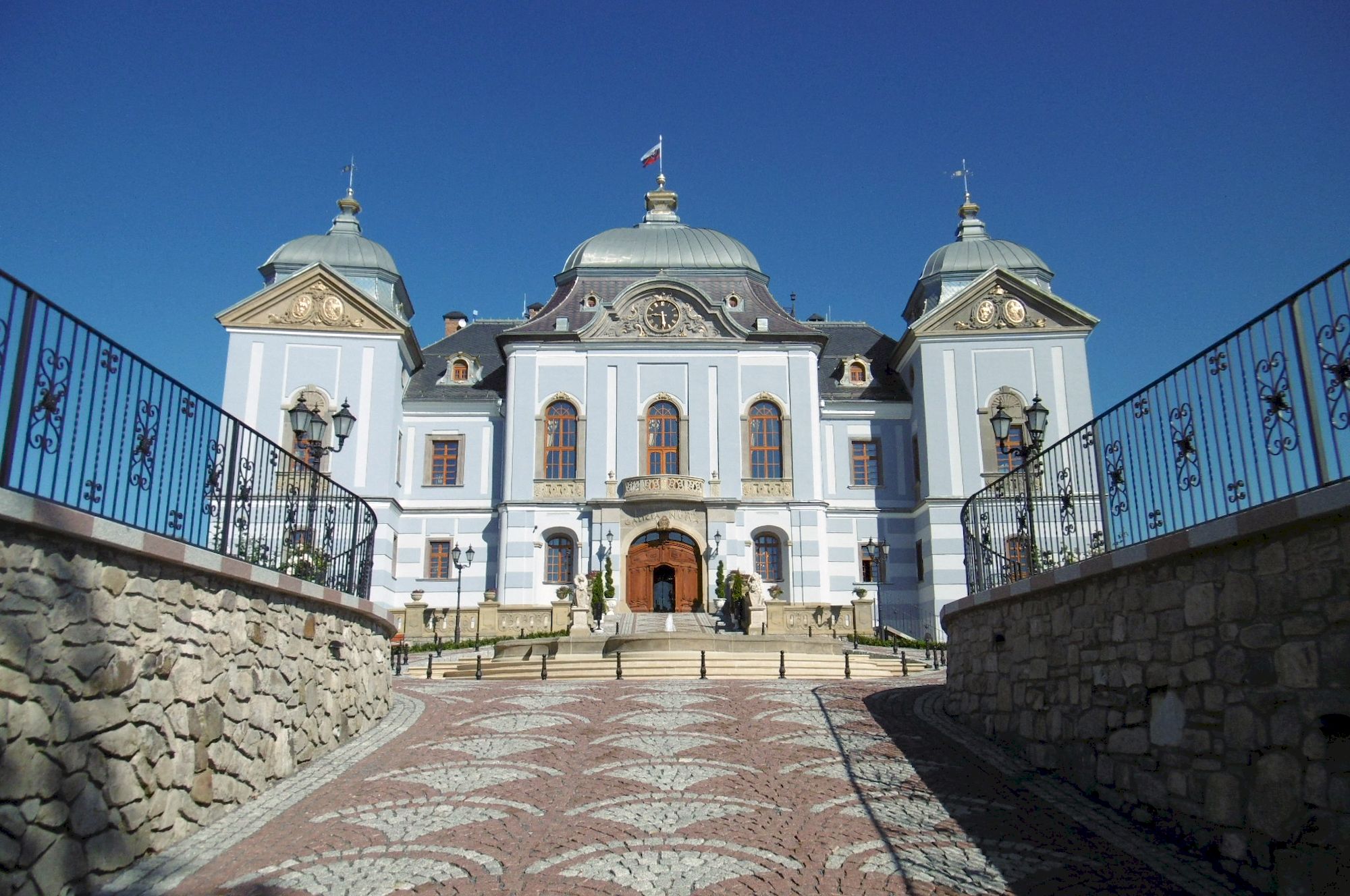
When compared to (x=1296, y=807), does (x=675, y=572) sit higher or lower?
higher

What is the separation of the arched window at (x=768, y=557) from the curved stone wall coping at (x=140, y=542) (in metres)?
26.7

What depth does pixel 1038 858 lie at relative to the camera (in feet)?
26.0

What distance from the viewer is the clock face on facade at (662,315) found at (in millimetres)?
38750

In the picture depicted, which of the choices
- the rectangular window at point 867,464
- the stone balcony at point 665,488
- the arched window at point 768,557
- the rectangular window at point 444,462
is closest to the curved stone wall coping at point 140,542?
the stone balcony at point 665,488

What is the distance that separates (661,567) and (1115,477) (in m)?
27.8

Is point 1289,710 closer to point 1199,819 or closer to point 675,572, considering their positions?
point 1199,819

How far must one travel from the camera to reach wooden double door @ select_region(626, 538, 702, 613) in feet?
120

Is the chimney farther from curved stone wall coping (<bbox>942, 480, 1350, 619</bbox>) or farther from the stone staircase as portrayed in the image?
curved stone wall coping (<bbox>942, 480, 1350, 619</bbox>)

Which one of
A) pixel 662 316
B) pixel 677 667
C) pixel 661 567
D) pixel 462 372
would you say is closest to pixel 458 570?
pixel 661 567

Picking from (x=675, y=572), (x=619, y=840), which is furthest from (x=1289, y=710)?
(x=675, y=572)

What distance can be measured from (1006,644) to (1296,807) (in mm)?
5334

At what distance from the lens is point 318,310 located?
38156mm

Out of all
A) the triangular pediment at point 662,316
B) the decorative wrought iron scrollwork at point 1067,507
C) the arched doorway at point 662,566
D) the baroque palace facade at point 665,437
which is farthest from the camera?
the triangular pediment at point 662,316

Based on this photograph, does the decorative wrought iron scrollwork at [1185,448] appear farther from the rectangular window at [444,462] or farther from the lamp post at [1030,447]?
the rectangular window at [444,462]
